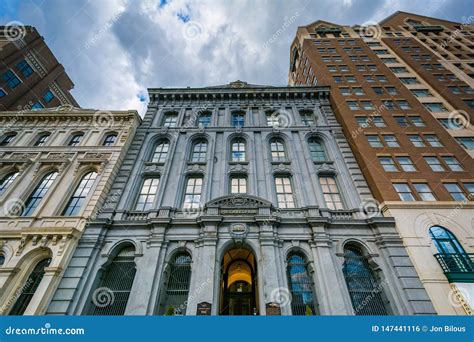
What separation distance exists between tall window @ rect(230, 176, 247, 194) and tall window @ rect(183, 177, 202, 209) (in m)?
2.29

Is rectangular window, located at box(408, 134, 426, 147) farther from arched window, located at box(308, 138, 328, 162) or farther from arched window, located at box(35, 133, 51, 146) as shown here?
arched window, located at box(35, 133, 51, 146)

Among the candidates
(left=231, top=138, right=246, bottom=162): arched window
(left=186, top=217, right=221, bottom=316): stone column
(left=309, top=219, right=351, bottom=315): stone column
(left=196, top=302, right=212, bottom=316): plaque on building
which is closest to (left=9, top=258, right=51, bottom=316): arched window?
(left=186, top=217, right=221, bottom=316): stone column

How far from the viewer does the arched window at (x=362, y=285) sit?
10.1 m

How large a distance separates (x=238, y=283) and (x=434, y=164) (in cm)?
1636

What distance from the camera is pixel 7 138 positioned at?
704 inches

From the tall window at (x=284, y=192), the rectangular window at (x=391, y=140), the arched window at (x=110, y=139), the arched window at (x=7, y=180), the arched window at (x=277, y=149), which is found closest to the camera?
the tall window at (x=284, y=192)

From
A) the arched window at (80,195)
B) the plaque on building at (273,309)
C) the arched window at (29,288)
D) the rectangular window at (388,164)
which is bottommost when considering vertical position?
the plaque on building at (273,309)

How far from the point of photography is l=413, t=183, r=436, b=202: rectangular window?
13248mm

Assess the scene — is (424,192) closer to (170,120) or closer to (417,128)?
(417,128)

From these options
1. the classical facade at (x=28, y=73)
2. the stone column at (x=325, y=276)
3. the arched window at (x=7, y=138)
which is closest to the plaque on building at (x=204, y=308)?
the stone column at (x=325, y=276)

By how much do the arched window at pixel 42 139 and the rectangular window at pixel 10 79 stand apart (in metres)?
17.0

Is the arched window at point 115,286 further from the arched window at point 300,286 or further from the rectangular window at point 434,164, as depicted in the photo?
the rectangular window at point 434,164

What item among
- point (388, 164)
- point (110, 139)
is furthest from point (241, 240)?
point (110, 139)

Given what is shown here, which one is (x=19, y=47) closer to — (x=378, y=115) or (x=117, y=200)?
(x=117, y=200)
